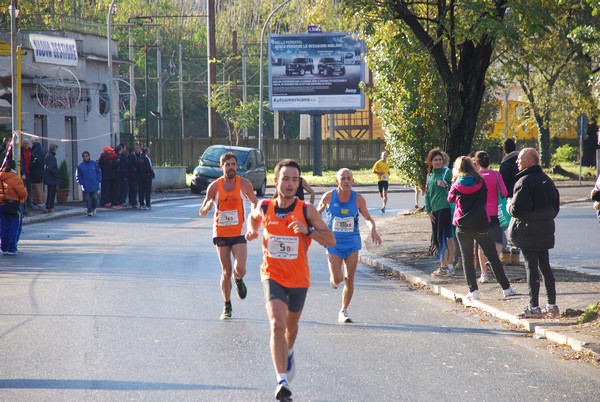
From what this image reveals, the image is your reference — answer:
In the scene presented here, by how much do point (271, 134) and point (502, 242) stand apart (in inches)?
3310

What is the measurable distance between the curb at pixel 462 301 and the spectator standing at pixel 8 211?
19.5ft

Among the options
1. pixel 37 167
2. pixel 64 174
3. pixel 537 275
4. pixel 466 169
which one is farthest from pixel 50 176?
pixel 537 275

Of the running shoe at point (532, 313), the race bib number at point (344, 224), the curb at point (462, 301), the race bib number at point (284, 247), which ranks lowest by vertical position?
the curb at point (462, 301)

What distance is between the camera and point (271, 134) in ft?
322

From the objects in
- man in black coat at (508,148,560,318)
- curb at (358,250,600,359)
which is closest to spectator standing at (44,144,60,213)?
curb at (358,250,600,359)

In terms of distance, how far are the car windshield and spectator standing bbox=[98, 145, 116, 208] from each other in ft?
24.8

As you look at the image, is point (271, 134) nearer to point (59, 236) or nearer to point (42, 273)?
point (59, 236)

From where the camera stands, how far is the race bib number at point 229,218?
10602 millimetres

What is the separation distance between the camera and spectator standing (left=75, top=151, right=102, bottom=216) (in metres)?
26.4

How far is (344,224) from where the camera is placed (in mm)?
10500

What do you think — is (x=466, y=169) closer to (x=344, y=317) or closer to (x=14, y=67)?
(x=344, y=317)

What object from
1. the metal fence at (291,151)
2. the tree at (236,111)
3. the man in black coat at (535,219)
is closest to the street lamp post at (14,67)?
the man in black coat at (535,219)

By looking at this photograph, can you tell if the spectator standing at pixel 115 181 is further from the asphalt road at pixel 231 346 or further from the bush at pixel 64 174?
the asphalt road at pixel 231 346

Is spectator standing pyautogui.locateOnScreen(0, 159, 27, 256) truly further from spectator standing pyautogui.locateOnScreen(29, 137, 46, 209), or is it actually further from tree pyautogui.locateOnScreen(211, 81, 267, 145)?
tree pyautogui.locateOnScreen(211, 81, 267, 145)
